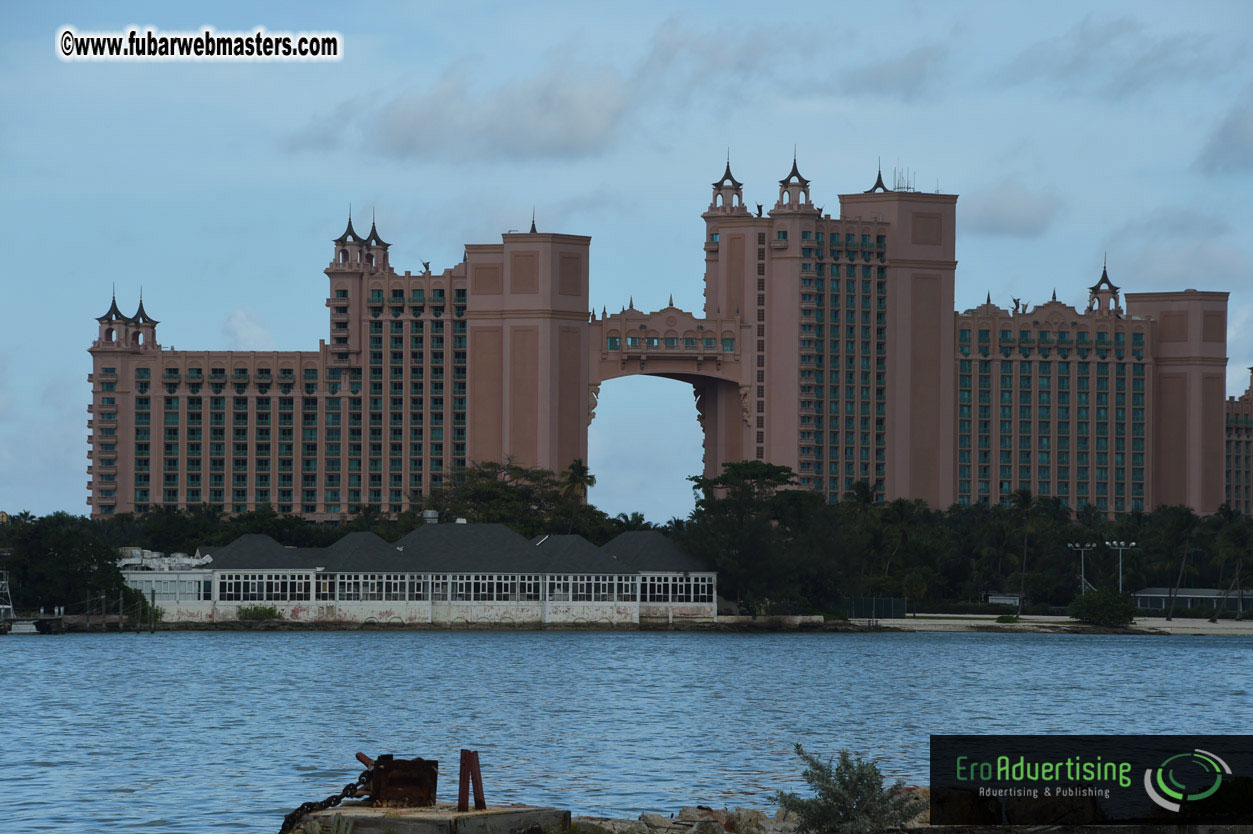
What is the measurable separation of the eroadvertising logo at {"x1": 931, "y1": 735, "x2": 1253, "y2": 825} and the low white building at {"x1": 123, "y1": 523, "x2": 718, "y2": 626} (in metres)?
117

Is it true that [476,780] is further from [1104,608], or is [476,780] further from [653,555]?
[1104,608]

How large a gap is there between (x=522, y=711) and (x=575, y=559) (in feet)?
241

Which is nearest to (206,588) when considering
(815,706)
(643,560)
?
(643,560)

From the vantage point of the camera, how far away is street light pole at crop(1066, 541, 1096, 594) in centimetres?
17025

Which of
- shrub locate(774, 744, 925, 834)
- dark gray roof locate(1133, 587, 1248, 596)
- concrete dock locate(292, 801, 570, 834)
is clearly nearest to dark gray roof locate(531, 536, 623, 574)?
dark gray roof locate(1133, 587, 1248, 596)

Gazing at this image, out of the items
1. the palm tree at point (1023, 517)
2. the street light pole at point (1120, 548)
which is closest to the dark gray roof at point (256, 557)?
the palm tree at point (1023, 517)

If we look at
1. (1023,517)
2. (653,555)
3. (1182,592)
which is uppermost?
(1023,517)

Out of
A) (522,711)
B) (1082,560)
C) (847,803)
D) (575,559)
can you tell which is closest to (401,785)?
(847,803)

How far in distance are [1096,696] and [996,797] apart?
6297 cm

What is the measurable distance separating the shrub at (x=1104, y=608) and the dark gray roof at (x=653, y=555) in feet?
106

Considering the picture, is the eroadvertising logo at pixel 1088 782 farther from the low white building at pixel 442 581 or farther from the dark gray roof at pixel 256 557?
the dark gray roof at pixel 256 557

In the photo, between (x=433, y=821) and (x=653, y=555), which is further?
(x=653, y=555)

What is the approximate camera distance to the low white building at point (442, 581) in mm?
140375

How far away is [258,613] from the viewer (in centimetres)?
13988
